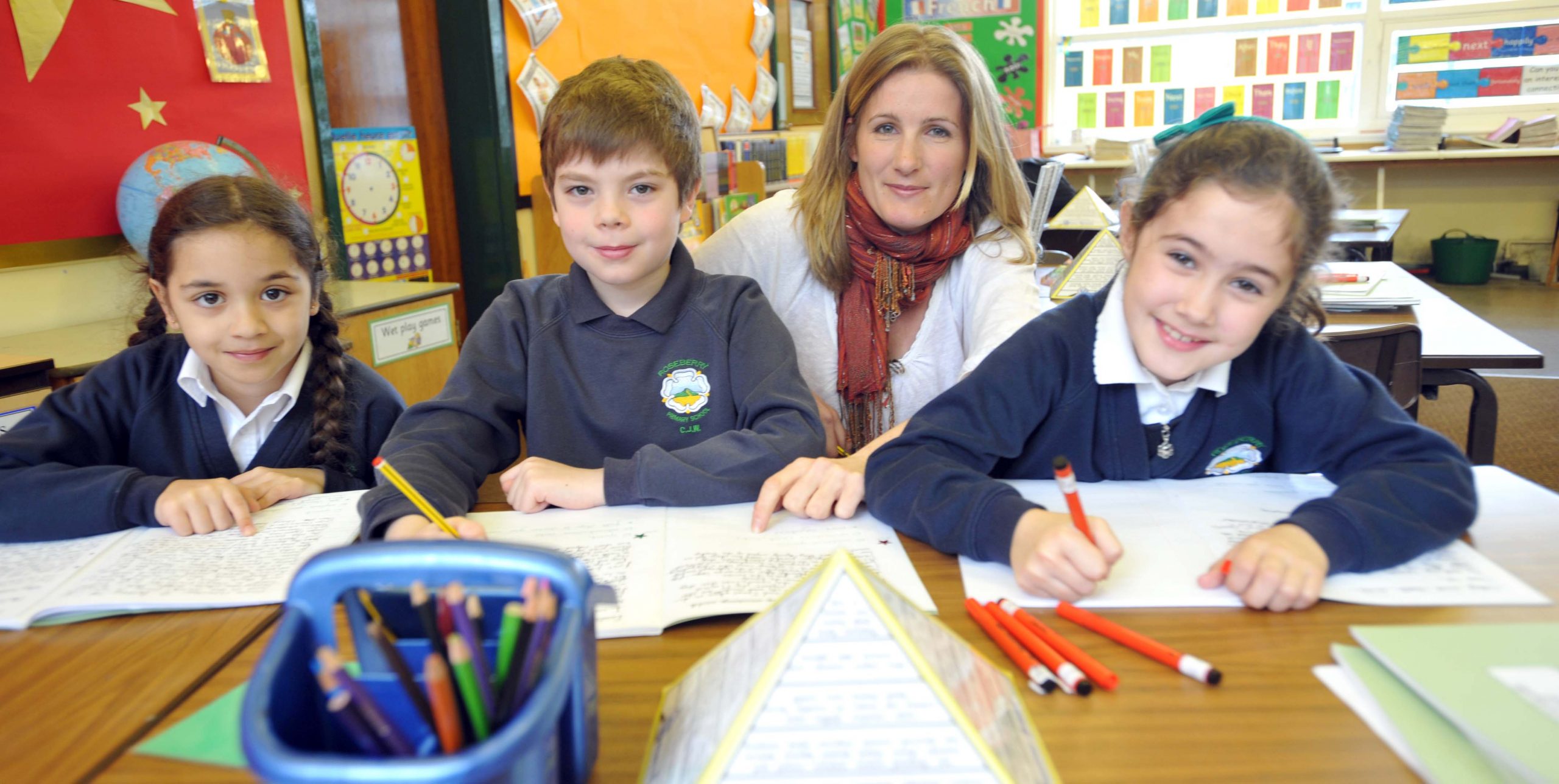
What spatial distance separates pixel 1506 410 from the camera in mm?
3520

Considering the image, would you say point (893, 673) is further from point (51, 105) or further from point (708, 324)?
point (51, 105)

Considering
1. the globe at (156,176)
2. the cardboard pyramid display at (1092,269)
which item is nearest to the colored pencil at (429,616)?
the cardboard pyramid display at (1092,269)

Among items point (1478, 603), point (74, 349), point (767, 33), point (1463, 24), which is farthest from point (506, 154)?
point (1463, 24)

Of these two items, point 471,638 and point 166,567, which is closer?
point 471,638

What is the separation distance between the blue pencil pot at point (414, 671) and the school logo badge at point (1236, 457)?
2.90ft

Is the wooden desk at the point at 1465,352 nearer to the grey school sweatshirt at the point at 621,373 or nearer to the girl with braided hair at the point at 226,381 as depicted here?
the grey school sweatshirt at the point at 621,373

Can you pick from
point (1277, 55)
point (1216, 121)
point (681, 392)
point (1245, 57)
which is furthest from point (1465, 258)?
point (681, 392)

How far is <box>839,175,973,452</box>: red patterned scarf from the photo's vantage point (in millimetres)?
1599

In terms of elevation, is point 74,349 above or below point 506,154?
below

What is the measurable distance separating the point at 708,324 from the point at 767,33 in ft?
14.8

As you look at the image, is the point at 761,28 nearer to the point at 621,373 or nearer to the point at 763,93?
the point at 763,93

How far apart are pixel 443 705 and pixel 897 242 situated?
4.24ft

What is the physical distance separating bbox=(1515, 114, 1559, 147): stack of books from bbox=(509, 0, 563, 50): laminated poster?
17.7 feet

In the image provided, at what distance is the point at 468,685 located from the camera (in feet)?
1.37
